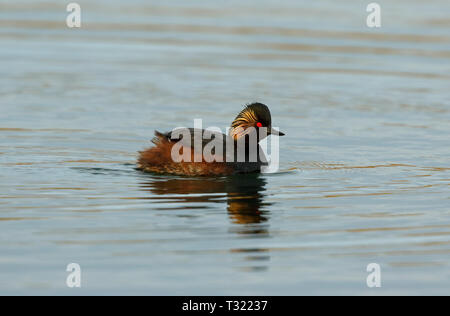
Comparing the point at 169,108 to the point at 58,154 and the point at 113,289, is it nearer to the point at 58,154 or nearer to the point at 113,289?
the point at 58,154

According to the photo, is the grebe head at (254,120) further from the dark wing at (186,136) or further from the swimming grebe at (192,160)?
the dark wing at (186,136)

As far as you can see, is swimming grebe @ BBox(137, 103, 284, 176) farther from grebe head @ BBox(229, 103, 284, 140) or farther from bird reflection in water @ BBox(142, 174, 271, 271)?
grebe head @ BBox(229, 103, 284, 140)

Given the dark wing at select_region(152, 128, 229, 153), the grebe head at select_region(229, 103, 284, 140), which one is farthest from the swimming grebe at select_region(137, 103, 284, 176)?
the grebe head at select_region(229, 103, 284, 140)

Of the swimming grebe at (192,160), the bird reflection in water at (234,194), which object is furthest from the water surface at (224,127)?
the swimming grebe at (192,160)

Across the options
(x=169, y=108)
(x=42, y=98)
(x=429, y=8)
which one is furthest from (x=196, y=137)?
(x=429, y=8)

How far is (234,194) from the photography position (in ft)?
37.5

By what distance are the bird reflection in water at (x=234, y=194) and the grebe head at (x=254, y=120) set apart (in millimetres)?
729

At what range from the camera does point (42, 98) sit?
16.7 meters

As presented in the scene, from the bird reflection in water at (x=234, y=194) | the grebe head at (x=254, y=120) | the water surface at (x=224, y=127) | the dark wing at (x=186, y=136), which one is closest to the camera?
the water surface at (x=224, y=127)

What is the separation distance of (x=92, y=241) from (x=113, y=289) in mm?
1280

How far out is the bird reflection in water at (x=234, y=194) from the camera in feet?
32.9

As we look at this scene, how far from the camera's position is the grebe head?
12828 millimetres

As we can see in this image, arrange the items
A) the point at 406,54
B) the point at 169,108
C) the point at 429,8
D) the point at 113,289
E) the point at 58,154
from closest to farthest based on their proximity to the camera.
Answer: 1. the point at 113,289
2. the point at 58,154
3. the point at 169,108
4. the point at 406,54
5. the point at 429,8

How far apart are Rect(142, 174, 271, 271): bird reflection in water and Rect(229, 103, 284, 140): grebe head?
0.73m
